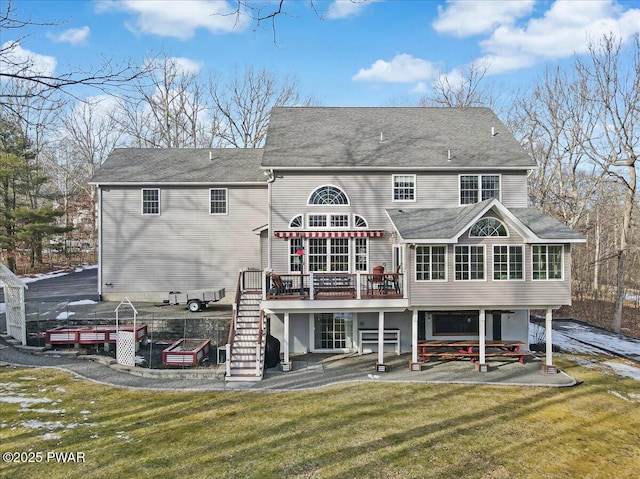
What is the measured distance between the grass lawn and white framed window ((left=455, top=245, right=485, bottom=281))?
344 cm

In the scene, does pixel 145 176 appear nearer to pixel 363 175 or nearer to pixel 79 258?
pixel 363 175

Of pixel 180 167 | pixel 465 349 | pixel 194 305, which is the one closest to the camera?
pixel 465 349

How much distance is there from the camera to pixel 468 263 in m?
13.6

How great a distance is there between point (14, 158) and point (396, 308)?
2560 cm

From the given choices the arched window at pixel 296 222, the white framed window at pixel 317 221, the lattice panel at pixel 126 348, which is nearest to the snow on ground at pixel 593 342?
the white framed window at pixel 317 221

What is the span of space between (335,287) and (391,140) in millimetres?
7270

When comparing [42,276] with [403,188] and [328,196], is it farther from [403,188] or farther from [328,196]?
[403,188]

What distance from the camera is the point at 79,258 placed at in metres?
41.2

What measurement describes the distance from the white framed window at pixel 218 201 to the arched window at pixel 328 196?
16.7 feet

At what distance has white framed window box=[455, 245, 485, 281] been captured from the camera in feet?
44.7

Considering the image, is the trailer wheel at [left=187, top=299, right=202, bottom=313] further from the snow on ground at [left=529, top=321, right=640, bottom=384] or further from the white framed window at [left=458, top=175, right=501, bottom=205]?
the snow on ground at [left=529, top=321, right=640, bottom=384]

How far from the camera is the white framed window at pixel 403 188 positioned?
16.7 metres

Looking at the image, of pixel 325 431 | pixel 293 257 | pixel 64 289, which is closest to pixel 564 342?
pixel 293 257

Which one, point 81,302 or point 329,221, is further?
point 81,302
